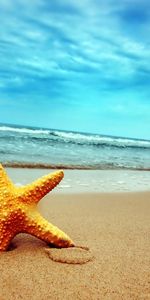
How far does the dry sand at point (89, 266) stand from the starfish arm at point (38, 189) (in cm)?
31

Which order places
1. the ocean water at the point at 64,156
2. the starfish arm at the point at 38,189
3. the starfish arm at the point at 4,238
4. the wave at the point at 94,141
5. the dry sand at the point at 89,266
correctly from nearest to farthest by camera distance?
the dry sand at the point at 89,266 < the starfish arm at the point at 4,238 < the starfish arm at the point at 38,189 < the ocean water at the point at 64,156 < the wave at the point at 94,141

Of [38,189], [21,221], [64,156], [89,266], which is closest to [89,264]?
[89,266]

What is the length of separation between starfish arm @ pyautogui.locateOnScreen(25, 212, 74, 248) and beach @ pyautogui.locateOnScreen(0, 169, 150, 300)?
0.07m

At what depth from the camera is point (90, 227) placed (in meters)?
3.30

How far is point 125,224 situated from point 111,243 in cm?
74

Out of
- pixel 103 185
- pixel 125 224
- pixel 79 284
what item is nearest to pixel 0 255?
pixel 79 284

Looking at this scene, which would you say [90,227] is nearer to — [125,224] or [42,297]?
[125,224]

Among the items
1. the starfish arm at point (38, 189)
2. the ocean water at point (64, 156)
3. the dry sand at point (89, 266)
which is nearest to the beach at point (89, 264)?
the dry sand at point (89, 266)

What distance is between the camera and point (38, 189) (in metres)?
2.57

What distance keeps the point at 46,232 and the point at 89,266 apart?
0.36 m

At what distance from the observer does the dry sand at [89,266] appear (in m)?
1.88

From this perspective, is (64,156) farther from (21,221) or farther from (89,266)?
(89,266)

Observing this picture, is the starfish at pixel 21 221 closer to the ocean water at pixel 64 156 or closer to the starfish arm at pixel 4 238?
the starfish arm at pixel 4 238

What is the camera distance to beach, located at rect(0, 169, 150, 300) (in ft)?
6.17
